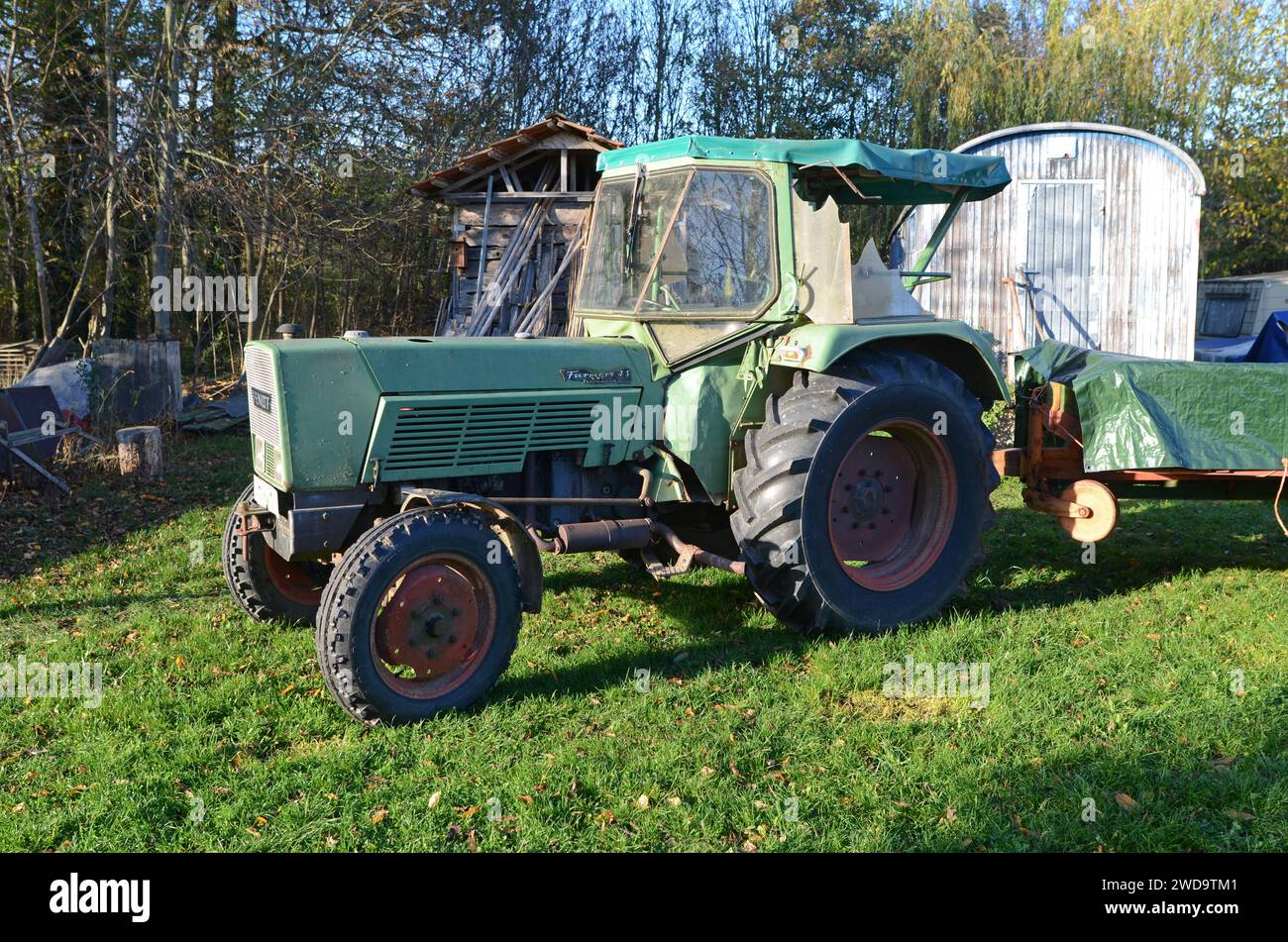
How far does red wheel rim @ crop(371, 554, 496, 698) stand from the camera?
424 centimetres

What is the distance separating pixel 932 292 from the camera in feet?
40.9

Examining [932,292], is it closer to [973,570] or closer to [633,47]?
[973,570]

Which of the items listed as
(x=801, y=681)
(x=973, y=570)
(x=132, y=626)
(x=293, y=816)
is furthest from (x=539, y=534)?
(x=973, y=570)

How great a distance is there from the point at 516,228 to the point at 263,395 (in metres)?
8.75

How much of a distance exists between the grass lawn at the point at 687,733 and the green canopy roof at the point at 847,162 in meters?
2.31

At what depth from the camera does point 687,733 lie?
4180mm

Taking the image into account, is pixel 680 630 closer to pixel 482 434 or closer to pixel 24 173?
pixel 482 434

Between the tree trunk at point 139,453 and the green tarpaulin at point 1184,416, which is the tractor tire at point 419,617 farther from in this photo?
the tree trunk at point 139,453

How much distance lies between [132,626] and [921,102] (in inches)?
605

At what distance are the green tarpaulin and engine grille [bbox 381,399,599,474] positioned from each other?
2860mm

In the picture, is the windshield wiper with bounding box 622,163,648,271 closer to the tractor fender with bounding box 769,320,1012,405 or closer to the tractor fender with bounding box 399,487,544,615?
the tractor fender with bounding box 769,320,1012,405

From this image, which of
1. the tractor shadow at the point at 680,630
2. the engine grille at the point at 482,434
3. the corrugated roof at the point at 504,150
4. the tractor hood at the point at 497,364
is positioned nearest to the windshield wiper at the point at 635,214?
the tractor hood at the point at 497,364

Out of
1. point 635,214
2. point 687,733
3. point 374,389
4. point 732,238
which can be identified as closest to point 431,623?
point 374,389

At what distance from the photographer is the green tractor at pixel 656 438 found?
4355 millimetres
